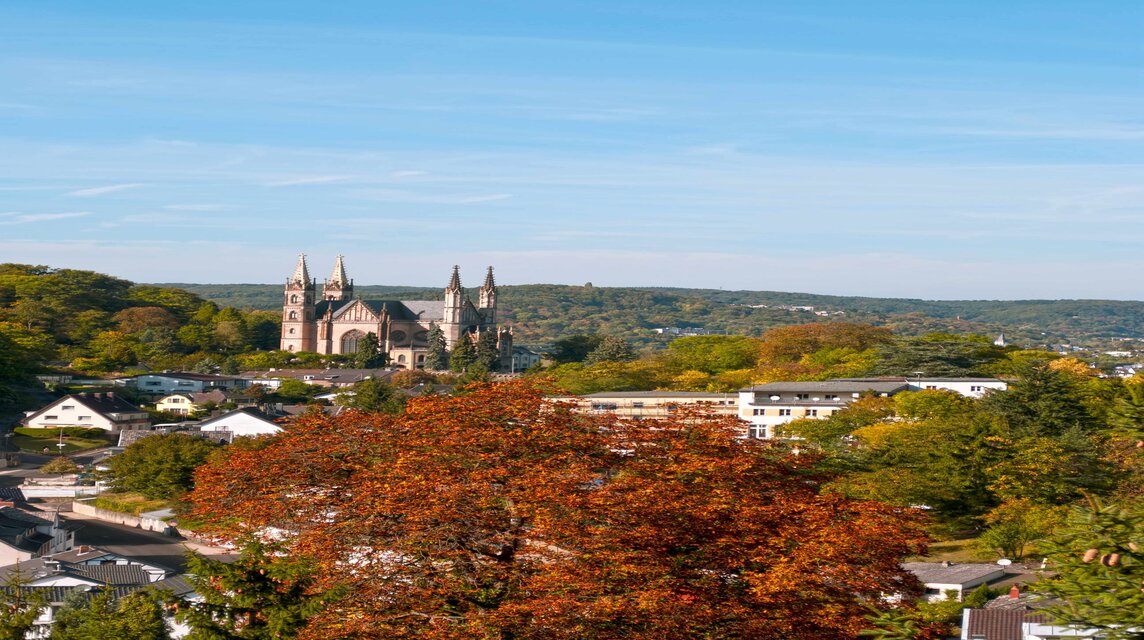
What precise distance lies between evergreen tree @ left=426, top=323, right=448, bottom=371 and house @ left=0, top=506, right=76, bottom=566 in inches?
2344

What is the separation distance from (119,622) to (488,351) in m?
76.4

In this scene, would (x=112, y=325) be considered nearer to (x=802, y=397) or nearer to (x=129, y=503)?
(x=129, y=503)

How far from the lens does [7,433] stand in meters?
63.4

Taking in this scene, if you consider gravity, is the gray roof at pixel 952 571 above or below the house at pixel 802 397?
below

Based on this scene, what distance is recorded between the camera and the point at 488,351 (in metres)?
96.0

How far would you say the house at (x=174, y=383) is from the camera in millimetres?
82188

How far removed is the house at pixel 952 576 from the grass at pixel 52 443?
1777 inches

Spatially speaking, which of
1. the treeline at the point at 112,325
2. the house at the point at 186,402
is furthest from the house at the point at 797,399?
the treeline at the point at 112,325

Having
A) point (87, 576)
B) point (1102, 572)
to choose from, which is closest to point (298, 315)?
point (87, 576)

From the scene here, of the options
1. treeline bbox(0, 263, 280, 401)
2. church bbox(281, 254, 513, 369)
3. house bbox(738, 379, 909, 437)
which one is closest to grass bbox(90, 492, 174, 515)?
house bbox(738, 379, 909, 437)

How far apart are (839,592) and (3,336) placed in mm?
74473

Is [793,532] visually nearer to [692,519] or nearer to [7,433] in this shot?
[692,519]

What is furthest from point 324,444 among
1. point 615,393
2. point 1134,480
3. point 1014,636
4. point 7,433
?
point 7,433

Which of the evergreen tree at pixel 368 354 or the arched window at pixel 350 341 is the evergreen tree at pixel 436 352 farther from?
the arched window at pixel 350 341
